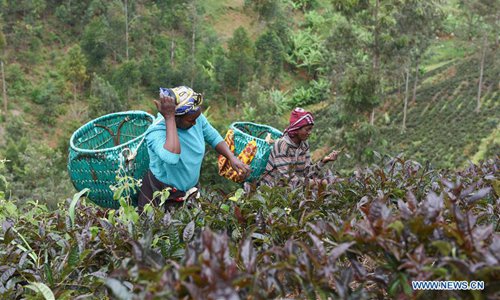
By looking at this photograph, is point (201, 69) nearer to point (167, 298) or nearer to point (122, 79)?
point (122, 79)

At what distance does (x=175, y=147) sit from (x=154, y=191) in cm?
33

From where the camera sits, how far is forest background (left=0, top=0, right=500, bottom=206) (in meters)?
15.6

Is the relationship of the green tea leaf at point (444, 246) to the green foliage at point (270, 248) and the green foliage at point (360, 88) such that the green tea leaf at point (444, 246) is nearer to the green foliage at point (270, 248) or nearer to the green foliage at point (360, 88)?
the green foliage at point (270, 248)

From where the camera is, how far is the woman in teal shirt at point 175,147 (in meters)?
2.15

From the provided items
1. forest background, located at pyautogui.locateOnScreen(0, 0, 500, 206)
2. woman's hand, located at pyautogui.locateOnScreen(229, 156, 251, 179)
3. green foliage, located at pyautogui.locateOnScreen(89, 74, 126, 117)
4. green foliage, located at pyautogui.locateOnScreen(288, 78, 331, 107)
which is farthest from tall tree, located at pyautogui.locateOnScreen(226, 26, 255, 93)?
woman's hand, located at pyautogui.locateOnScreen(229, 156, 251, 179)

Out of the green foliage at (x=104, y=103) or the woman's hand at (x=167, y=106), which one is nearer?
the woman's hand at (x=167, y=106)

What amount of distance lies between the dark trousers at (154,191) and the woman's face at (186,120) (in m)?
0.27

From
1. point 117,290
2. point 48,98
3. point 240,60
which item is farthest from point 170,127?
point 240,60

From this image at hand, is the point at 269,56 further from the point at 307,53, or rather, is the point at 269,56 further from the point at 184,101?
the point at 184,101

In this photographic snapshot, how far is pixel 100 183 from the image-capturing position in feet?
8.25

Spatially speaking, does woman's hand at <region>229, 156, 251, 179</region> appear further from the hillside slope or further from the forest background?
the hillside slope

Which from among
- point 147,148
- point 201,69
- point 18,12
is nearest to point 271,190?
point 147,148

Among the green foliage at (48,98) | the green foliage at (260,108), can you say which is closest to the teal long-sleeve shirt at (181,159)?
the green foliage at (260,108)

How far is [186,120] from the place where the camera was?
233 cm
